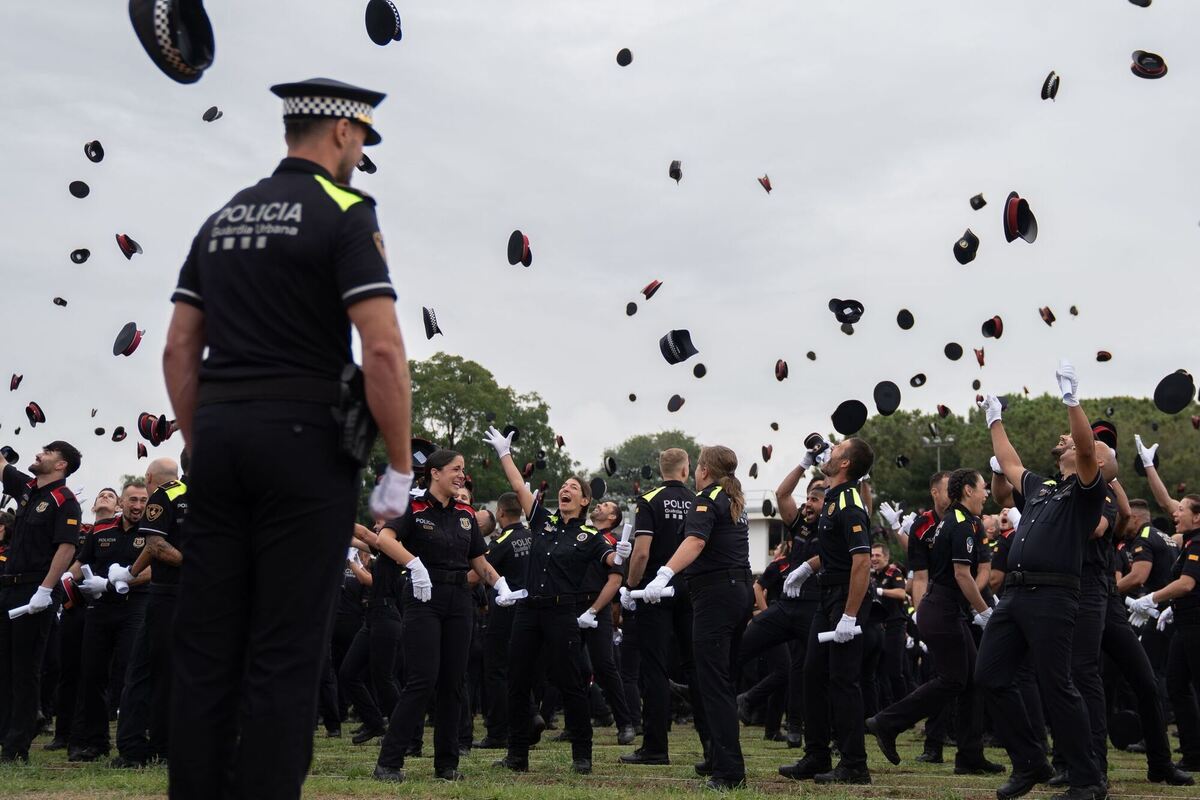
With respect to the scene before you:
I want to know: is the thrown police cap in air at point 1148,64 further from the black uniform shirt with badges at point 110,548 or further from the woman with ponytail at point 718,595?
the black uniform shirt with badges at point 110,548

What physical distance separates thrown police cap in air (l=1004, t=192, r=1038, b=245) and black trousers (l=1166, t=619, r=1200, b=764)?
143 inches

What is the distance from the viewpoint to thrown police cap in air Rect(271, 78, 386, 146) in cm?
436

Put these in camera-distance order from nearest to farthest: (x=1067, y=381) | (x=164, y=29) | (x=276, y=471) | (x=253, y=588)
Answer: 1. (x=276, y=471)
2. (x=253, y=588)
3. (x=164, y=29)
4. (x=1067, y=381)

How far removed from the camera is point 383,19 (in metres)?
9.77

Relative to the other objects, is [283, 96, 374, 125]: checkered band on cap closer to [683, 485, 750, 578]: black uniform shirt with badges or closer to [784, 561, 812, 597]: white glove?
[683, 485, 750, 578]: black uniform shirt with badges

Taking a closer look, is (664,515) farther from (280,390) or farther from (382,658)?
(280,390)

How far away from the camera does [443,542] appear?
32.7 ft

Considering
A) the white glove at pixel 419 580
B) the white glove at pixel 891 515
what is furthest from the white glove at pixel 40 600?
the white glove at pixel 891 515

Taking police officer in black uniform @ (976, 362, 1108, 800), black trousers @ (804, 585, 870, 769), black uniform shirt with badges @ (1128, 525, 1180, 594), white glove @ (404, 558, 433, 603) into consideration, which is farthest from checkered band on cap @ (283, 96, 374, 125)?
black uniform shirt with badges @ (1128, 525, 1180, 594)

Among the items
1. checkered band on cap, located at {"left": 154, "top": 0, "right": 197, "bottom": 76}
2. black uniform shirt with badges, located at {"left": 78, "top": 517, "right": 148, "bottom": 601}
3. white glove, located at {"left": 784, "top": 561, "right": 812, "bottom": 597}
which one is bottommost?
white glove, located at {"left": 784, "top": 561, "right": 812, "bottom": 597}

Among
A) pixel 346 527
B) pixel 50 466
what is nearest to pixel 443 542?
pixel 50 466

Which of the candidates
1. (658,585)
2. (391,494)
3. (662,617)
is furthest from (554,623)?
(391,494)

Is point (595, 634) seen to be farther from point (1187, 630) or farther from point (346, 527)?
point (346, 527)

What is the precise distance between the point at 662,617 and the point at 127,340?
5667mm
